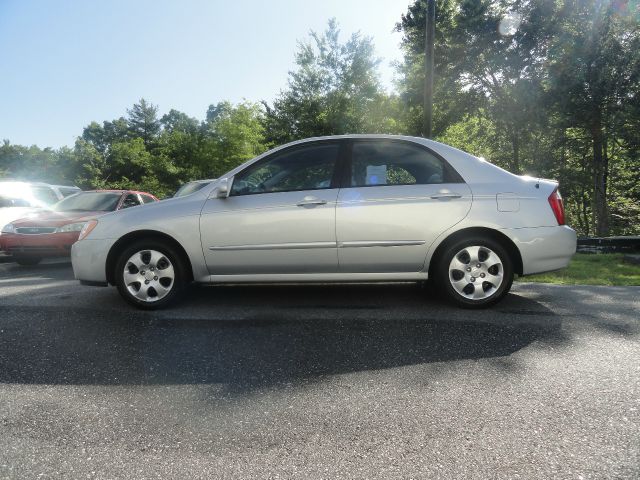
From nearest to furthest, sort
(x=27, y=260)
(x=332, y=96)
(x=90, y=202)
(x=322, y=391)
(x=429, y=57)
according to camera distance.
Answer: (x=322, y=391), (x=27, y=260), (x=90, y=202), (x=429, y=57), (x=332, y=96)

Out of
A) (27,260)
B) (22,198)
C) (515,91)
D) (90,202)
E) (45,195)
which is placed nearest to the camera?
(27,260)

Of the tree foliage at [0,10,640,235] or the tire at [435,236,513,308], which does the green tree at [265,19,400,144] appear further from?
the tire at [435,236,513,308]

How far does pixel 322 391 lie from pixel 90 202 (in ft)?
30.0

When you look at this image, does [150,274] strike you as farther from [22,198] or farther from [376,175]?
[22,198]

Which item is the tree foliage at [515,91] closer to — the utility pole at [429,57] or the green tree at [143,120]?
the utility pole at [429,57]

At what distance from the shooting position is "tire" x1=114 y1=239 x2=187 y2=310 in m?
4.48

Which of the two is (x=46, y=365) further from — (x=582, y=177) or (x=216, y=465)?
(x=582, y=177)

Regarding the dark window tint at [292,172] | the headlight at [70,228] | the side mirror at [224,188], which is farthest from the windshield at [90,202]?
the dark window tint at [292,172]

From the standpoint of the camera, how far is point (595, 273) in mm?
7895

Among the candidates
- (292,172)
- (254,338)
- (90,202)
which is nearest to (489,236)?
(292,172)

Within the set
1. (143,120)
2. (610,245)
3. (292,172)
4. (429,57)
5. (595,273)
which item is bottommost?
(595,273)

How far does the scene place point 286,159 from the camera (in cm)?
468

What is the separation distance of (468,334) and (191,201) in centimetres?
296

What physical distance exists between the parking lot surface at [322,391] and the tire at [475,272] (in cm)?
17
